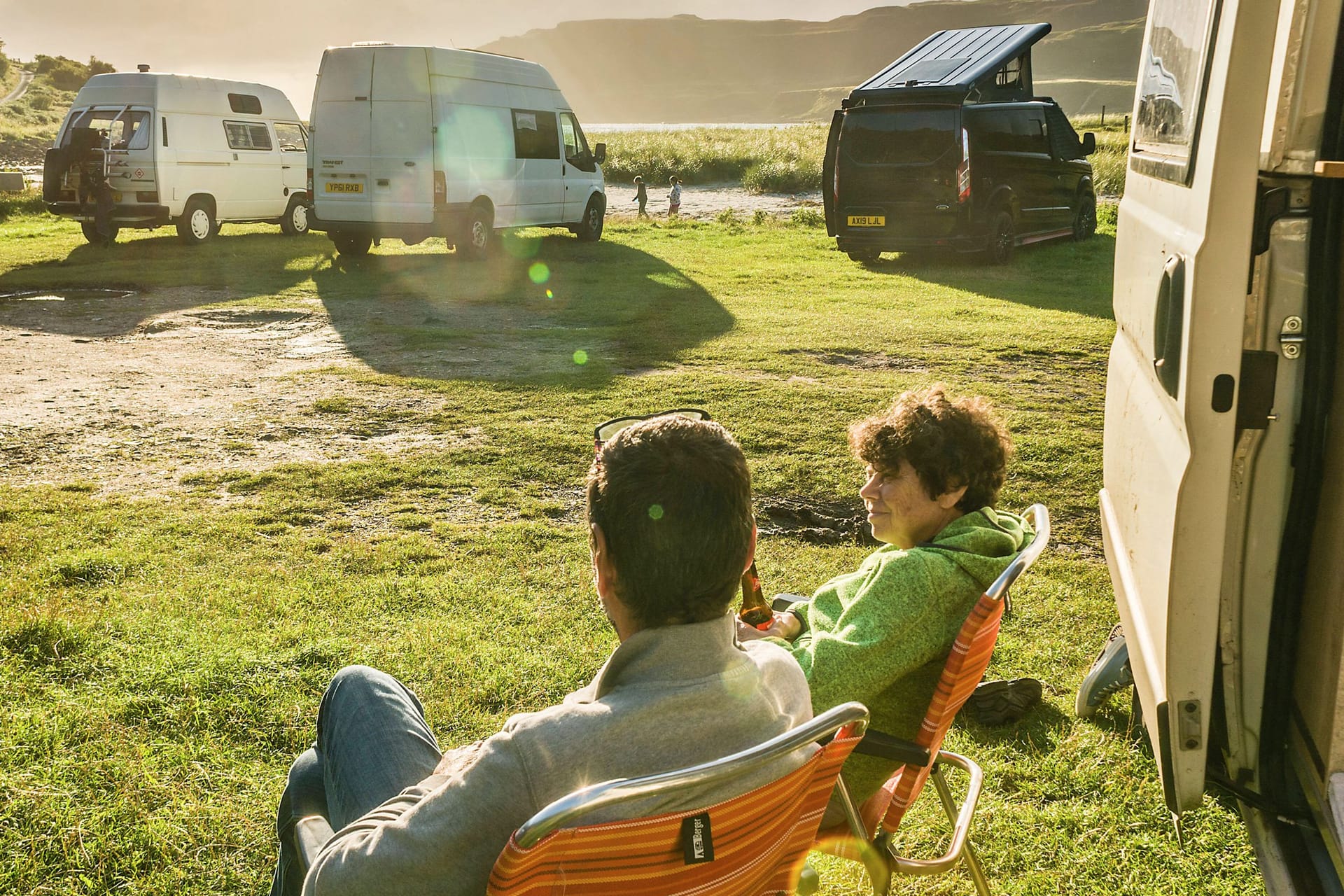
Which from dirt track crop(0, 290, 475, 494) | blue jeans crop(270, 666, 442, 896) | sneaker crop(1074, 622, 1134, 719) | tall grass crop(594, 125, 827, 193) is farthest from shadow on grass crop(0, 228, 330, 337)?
tall grass crop(594, 125, 827, 193)

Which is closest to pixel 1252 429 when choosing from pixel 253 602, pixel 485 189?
pixel 253 602

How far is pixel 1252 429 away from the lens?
205 cm

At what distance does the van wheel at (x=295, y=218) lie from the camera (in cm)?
1894

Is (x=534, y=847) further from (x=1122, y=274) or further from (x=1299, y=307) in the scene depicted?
(x=1122, y=274)

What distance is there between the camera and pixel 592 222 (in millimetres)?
18047

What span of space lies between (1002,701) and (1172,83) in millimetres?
1957

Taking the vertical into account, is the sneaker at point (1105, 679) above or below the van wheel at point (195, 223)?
below

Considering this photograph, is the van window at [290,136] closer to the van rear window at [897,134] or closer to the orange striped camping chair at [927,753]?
the van rear window at [897,134]

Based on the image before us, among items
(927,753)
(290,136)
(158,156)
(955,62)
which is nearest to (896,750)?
(927,753)

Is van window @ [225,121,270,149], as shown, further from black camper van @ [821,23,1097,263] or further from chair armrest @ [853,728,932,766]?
chair armrest @ [853,728,932,766]

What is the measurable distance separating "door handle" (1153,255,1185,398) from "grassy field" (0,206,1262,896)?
1367mm

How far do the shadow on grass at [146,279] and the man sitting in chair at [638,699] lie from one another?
398 inches

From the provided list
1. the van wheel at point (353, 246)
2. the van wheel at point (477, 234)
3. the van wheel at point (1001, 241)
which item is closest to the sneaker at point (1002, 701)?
the van wheel at point (1001, 241)

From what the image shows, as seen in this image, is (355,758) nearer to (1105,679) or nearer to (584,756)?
(584,756)
